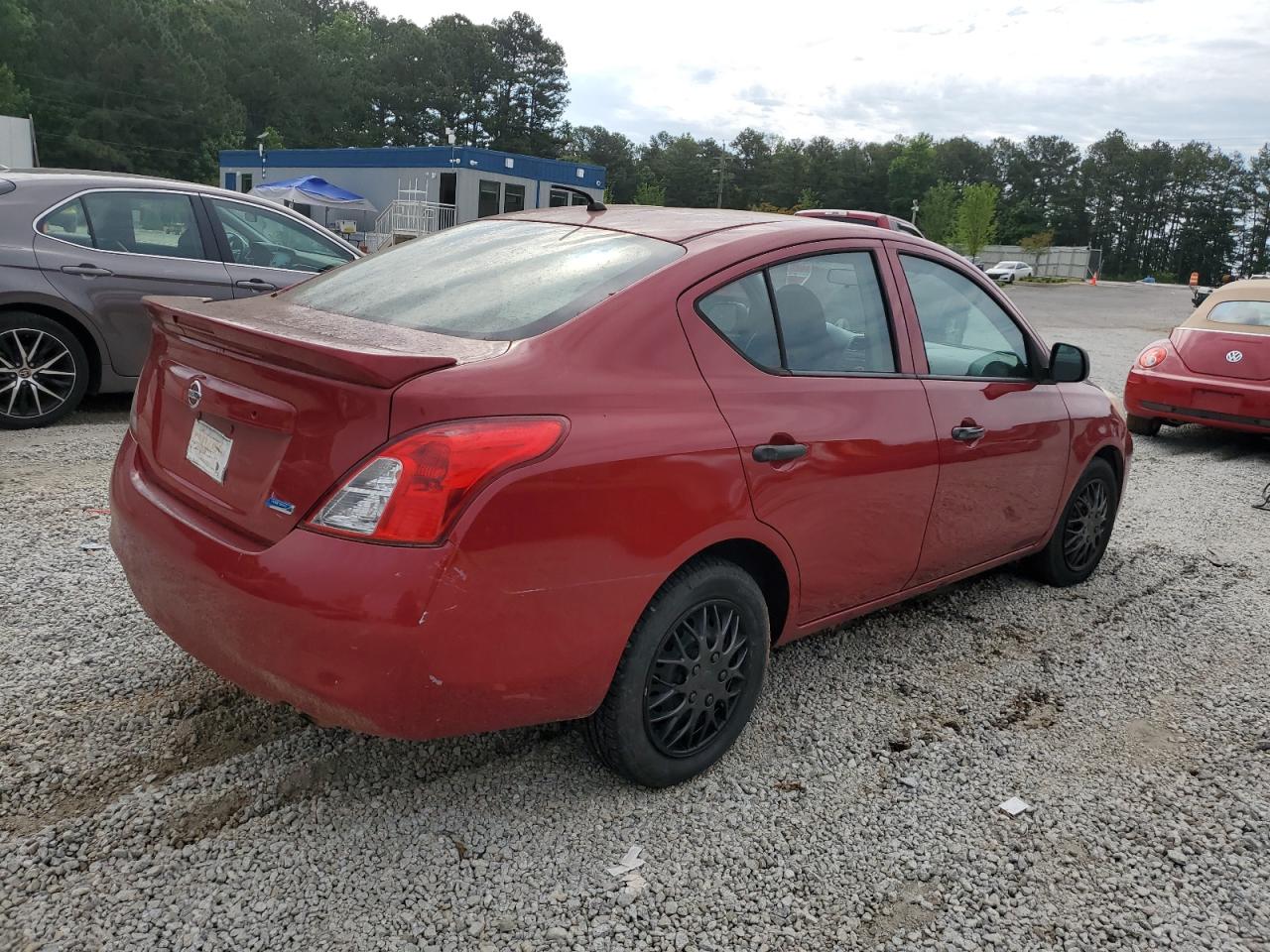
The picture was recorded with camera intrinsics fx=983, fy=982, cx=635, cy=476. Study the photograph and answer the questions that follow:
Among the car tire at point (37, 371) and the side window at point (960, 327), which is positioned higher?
the side window at point (960, 327)

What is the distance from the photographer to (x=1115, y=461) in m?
4.82

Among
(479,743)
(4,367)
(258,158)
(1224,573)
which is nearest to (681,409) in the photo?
(479,743)

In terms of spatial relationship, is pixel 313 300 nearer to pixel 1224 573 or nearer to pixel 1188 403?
pixel 1224 573

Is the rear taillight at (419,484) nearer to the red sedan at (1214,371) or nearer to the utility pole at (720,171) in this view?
the red sedan at (1214,371)

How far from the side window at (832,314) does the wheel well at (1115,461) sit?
1887 mm

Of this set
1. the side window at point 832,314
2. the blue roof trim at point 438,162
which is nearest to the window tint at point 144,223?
the side window at point 832,314

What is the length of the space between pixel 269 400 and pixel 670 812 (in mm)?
1534

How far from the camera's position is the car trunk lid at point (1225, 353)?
8.17m

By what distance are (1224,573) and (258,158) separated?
45970 mm

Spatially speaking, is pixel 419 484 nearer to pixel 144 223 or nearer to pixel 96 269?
pixel 96 269

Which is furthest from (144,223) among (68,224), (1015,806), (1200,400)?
(1200,400)

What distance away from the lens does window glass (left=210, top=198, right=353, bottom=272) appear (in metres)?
7.03

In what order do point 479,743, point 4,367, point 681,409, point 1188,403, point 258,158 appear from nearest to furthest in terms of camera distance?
point 681,409 < point 479,743 < point 4,367 < point 1188,403 < point 258,158

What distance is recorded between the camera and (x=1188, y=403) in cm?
849
